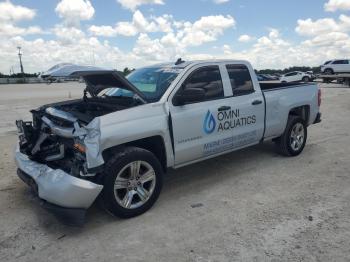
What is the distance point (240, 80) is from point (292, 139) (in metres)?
1.83

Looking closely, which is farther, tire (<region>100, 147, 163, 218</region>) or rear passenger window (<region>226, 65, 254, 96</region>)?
rear passenger window (<region>226, 65, 254, 96</region>)

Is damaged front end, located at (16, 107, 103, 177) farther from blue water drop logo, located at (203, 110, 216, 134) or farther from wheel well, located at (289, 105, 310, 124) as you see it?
wheel well, located at (289, 105, 310, 124)

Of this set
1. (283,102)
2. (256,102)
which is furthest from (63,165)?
(283,102)

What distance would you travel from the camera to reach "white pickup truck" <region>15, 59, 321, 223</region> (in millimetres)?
3885

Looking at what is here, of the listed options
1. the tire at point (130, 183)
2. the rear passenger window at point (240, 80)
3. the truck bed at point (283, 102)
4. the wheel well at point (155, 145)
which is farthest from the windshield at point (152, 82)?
the truck bed at point (283, 102)

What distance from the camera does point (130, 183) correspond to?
4.21 m

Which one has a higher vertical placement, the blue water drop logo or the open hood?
the open hood

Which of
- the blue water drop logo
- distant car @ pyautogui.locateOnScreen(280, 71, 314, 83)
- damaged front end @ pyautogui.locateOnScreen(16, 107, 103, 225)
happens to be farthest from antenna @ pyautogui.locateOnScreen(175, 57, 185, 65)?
distant car @ pyautogui.locateOnScreen(280, 71, 314, 83)

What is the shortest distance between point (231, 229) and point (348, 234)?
120 cm

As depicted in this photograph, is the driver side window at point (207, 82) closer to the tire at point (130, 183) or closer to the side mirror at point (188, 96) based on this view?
the side mirror at point (188, 96)

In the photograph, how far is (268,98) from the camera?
238 inches

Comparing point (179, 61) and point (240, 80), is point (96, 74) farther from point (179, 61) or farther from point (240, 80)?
point (240, 80)

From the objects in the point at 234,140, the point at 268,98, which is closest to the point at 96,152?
the point at 234,140

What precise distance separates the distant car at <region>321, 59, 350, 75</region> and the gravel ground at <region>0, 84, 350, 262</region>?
111 ft
